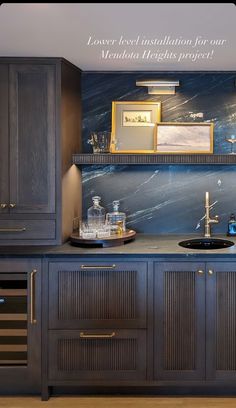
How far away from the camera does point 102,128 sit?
349cm

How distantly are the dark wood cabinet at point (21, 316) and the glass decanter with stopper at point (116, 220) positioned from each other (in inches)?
28.2

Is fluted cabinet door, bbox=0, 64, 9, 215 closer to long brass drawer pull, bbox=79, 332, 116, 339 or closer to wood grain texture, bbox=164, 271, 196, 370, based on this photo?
long brass drawer pull, bbox=79, 332, 116, 339

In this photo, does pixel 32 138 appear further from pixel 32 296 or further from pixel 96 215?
pixel 32 296

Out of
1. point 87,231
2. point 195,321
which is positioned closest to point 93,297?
point 87,231

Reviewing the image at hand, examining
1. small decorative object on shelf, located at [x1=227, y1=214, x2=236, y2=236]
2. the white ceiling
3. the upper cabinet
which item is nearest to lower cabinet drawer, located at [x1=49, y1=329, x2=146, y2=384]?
the upper cabinet

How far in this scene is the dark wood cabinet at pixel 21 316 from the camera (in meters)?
2.78

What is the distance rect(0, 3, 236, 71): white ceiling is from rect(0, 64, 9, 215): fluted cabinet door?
0.57ft

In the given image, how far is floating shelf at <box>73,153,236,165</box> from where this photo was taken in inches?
127

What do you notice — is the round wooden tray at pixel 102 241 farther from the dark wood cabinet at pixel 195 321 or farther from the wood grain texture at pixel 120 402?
the wood grain texture at pixel 120 402

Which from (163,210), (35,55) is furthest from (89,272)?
(35,55)

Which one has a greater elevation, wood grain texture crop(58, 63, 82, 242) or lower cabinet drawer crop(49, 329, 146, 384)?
wood grain texture crop(58, 63, 82, 242)

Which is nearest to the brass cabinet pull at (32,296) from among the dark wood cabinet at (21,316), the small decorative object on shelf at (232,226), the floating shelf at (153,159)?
the dark wood cabinet at (21,316)

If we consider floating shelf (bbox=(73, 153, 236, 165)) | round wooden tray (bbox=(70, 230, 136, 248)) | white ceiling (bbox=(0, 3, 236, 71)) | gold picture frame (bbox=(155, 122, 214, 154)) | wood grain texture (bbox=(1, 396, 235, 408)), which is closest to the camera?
white ceiling (bbox=(0, 3, 236, 71))

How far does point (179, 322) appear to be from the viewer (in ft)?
9.17
